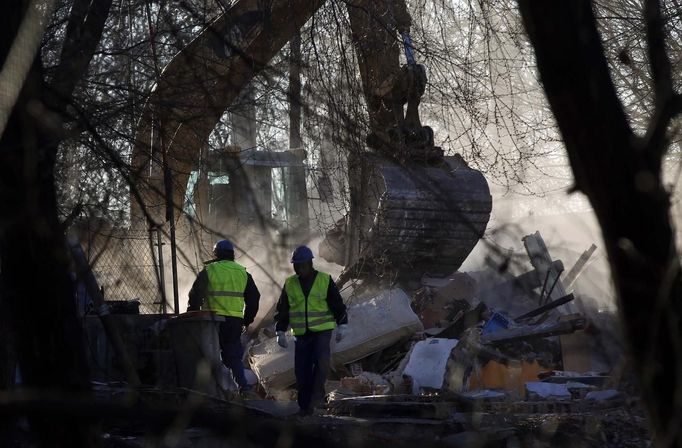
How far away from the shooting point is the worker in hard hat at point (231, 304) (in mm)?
10734

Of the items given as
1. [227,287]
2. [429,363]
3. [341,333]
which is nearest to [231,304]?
[227,287]

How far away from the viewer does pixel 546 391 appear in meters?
10.7

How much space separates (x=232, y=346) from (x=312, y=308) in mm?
1573

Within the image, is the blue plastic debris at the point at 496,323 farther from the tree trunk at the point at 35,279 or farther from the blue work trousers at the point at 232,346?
the tree trunk at the point at 35,279

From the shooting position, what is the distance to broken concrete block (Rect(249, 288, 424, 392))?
12.6 m

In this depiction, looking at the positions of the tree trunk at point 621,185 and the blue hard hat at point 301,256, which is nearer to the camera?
the tree trunk at point 621,185

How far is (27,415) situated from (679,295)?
68.1 inches

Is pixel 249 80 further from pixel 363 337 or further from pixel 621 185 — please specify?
pixel 363 337

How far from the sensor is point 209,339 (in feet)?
31.8

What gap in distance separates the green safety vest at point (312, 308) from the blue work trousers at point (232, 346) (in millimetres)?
1351

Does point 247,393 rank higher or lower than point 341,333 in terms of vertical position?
lower

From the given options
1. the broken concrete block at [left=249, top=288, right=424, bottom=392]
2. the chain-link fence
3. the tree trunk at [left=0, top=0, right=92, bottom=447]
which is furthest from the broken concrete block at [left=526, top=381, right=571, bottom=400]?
the tree trunk at [left=0, top=0, right=92, bottom=447]

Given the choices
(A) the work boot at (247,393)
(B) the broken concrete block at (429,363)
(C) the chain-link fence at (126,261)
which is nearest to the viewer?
(C) the chain-link fence at (126,261)

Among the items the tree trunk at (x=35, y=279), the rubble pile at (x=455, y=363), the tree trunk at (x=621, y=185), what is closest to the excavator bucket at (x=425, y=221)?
the rubble pile at (x=455, y=363)
